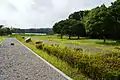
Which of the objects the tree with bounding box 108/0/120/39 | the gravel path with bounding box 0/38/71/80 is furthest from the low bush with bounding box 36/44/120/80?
the tree with bounding box 108/0/120/39

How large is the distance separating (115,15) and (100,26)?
7912 mm

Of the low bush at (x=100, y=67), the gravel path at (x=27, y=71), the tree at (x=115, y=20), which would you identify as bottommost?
the gravel path at (x=27, y=71)

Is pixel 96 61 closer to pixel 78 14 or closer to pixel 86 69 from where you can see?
pixel 86 69

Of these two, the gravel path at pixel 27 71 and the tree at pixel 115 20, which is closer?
the gravel path at pixel 27 71

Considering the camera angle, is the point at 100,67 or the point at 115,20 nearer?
the point at 100,67

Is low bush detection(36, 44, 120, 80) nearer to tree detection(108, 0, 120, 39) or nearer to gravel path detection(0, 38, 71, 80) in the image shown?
gravel path detection(0, 38, 71, 80)

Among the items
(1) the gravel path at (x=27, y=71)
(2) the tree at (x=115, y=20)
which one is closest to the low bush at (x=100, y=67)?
(1) the gravel path at (x=27, y=71)

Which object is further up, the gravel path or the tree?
the tree

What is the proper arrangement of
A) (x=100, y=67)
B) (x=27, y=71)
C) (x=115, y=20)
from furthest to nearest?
1. (x=115, y=20)
2. (x=27, y=71)
3. (x=100, y=67)

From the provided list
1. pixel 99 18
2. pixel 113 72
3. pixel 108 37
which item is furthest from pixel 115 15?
pixel 113 72

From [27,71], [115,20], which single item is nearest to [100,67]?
[27,71]

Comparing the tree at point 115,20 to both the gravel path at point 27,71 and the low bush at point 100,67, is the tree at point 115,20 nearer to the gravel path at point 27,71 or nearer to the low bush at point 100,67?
the gravel path at point 27,71

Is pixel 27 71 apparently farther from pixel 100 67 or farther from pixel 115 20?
pixel 115 20

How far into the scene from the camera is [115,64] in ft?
36.1
